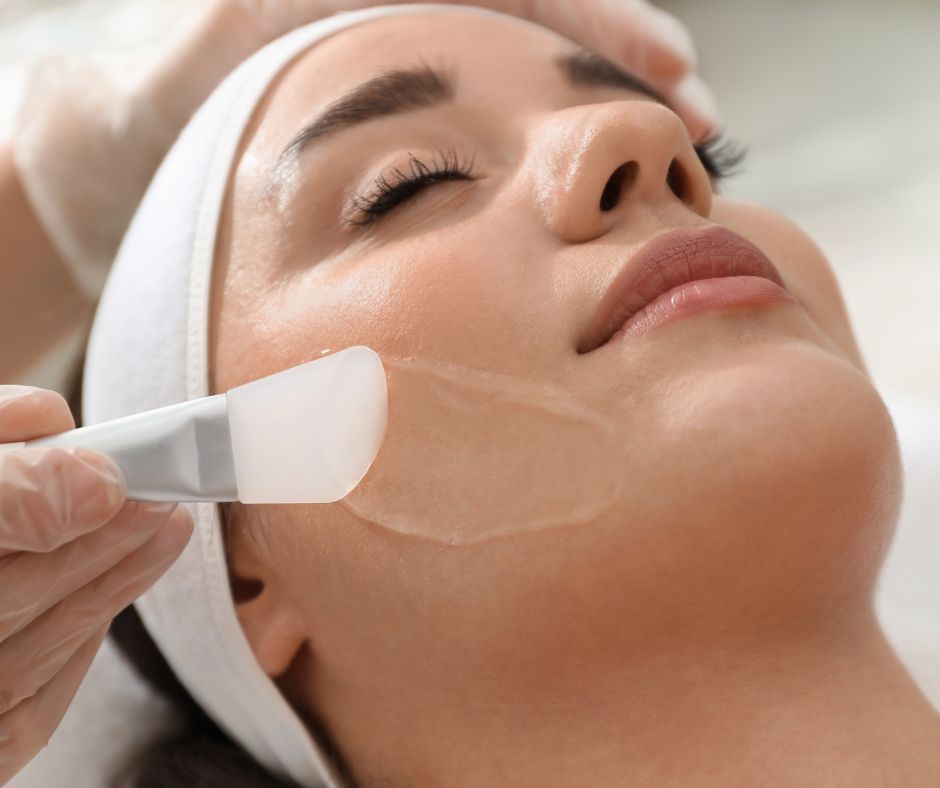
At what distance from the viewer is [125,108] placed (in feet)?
4.48

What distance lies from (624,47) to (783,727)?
1.00 metres

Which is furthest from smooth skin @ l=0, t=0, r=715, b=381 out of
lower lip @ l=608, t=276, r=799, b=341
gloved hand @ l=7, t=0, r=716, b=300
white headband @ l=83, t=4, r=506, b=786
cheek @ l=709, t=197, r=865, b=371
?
lower lip @ l=608, t=276, r=799, b=341

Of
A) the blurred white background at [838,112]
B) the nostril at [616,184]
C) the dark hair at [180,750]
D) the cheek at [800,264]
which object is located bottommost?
the dark hair at [180,750]

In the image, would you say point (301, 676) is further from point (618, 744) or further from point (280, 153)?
point (280, 153)

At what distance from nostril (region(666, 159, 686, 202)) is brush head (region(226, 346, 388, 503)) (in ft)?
1.32

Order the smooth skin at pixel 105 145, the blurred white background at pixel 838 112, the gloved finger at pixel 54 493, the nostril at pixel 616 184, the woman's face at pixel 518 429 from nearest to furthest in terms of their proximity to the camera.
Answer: the gloved finger at pixel 54 493
the woman's face at pixel 518 429
the nostril at pixel 616 184
the smooth skin at pixel 105 145
the blurred white background at pixel 838 112

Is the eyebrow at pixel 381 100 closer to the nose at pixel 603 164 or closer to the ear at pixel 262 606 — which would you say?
the nose at pixel 603 164

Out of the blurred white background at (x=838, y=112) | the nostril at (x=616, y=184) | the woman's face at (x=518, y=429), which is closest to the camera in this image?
the woman's face at (x=518, y=429)

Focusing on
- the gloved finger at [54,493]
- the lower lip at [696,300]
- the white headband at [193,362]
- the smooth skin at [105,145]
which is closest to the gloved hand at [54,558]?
the gloved finger at [54,493]

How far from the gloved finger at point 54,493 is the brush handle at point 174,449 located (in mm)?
17

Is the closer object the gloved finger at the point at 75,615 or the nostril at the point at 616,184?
the gloved finger at the point at 75,615

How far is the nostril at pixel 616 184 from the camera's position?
3.13ft

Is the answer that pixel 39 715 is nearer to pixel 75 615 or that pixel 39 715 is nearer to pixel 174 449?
pixel 75 615

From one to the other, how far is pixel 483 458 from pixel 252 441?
20cm
